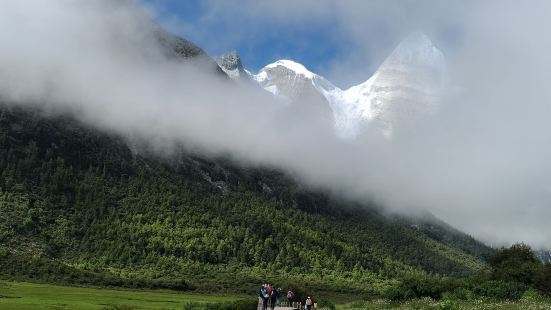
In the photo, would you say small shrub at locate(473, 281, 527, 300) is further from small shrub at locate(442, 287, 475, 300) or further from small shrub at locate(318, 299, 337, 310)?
small shrub at locate(318, 299, 337, 310)

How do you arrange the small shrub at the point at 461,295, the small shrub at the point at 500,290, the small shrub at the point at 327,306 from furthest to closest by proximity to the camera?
the small shrub at the point at 327,306 < the small shrub at the point at 461,295 < the small shrub at the point at 500,290

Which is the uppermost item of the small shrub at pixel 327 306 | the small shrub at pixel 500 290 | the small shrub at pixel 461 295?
the small shrub at pixel 500 290

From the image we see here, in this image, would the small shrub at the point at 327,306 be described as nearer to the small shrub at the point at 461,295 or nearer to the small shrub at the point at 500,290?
the small shrub at the point at 461,295

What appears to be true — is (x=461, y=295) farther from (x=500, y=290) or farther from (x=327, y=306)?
(x=327, y=306)

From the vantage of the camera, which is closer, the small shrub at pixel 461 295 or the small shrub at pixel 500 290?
the small shrub at pixel 500 290

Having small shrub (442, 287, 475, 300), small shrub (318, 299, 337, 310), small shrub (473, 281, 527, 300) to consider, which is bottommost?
small shrub (318, 299, 337, 310)

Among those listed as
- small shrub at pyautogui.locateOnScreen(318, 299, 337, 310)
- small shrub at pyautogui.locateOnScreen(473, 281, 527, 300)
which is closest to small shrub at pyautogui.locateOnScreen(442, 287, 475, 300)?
small shrub at pyautogui.locateOnScreen(473, 281, 527, 300)

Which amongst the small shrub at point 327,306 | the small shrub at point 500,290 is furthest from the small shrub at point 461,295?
the small shrub at point 327,306

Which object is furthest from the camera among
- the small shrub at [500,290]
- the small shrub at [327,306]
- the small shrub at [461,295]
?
the small shrub at [327,306]

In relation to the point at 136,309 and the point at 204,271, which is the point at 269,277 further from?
the point at 136,309

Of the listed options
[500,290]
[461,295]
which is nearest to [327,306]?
[461,295]

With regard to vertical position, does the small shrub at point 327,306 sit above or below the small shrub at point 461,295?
below

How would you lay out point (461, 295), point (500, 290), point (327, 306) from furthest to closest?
1. point (327, 306)
2. point (461, 295)
3. point (500, 290)

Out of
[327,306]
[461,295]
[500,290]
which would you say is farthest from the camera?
[327,306]
